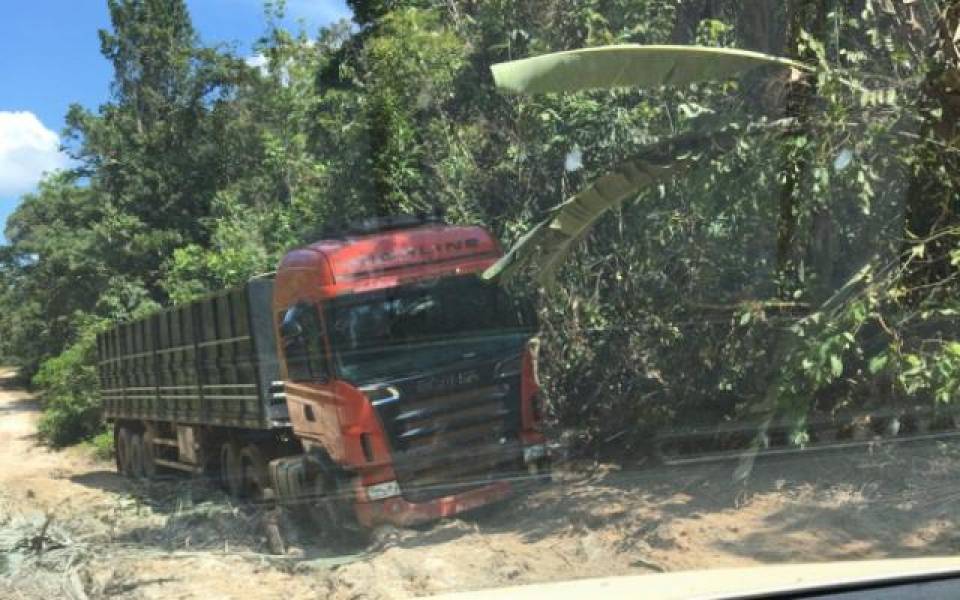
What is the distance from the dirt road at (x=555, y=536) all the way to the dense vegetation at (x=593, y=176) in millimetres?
673

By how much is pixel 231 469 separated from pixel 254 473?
793 millimetres

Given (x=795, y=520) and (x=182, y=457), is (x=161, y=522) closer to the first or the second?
(x=182, y=457)

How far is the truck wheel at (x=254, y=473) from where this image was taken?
31.5 feet

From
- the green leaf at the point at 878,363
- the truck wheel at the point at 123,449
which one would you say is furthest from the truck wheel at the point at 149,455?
the green leaf at the point at 878,363

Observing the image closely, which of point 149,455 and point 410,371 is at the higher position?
point 410,371

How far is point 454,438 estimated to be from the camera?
320 inches

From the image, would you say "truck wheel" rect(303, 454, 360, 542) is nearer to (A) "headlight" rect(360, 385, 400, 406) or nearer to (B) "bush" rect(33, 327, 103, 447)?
(A) "headlight" rect(360, 385, 400, 406)

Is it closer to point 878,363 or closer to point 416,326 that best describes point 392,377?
point 416,326

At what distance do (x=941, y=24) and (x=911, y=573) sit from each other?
214 inches

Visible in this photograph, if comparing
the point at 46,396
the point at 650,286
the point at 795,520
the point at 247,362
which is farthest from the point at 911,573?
the point at 46,396

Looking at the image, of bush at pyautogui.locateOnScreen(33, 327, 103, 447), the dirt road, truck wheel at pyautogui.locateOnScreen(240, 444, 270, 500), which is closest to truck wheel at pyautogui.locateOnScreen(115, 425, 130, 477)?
bush at pyautogui.locateOnScreen(33, 327, 103, 447)

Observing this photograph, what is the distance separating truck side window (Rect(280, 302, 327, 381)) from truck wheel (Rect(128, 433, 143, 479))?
253 inches

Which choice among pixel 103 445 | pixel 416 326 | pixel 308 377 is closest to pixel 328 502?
pixel 308 377

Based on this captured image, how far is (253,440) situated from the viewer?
9.98 metres
